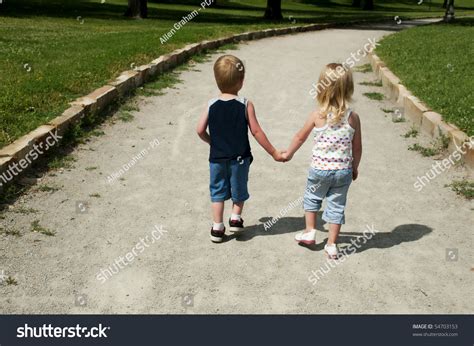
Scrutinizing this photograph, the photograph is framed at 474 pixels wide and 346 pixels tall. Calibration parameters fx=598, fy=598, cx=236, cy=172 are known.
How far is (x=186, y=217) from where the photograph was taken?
616 centimetres

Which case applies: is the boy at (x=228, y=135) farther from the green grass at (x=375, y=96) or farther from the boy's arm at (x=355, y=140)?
the green grass at (x=375, y=96)

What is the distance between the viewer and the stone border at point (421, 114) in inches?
310

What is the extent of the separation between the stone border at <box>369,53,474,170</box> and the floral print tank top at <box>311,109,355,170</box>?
9.73ft

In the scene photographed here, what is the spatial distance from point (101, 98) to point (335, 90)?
5.54m

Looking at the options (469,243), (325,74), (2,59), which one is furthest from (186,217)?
(2,59)

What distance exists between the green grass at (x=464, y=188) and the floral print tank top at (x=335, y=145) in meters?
2.23

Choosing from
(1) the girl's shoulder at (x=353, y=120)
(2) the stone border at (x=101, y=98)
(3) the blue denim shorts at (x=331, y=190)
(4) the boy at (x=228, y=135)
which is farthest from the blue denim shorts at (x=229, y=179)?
(2) the stone border at (x=101, y=98)

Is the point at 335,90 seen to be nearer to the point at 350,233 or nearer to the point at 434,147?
the point at 350,233

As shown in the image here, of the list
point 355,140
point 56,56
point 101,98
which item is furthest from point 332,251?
point 56,56

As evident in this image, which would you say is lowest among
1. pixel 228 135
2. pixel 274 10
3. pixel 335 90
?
pixel 274 10

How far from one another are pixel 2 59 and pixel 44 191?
21.1 feet

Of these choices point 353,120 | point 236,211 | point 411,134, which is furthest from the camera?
point 411,134

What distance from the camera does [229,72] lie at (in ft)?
16.9

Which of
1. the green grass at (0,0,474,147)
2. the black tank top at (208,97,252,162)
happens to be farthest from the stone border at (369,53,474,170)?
the green grass at (0,0,474,147)
